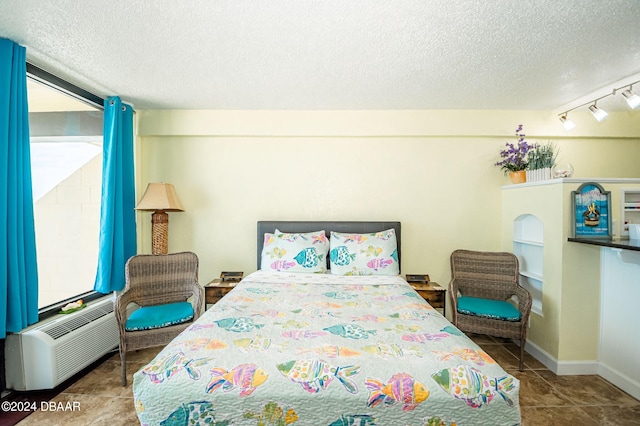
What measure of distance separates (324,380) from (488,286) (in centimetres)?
253

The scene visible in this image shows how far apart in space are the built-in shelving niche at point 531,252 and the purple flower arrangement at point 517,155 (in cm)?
55

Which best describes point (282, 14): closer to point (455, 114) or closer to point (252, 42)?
point (252, 42)

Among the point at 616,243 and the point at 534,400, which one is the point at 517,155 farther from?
the point at 534,400

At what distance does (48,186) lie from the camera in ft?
10.1

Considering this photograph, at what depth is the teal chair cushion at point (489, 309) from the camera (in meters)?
2.77

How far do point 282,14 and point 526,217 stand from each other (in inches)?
126

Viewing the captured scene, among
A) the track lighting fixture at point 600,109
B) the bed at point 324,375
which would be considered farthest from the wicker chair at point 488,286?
the track lighting fixture at point 600,109

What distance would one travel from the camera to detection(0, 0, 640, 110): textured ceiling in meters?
1.79

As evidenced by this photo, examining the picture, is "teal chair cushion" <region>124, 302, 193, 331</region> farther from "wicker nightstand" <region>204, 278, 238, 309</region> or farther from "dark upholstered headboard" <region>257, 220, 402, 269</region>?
"dark upholstered headboard" <region>257, 220, 402, 269</region>

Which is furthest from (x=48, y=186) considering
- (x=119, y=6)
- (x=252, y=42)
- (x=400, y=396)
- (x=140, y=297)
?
(x=400, y=396)

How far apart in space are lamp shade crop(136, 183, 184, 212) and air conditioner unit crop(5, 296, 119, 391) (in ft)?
3.69

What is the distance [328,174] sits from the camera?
3674 millimetres

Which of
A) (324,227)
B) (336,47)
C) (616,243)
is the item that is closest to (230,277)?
(324,227)

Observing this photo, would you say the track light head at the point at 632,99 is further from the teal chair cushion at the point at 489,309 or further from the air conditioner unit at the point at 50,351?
the air conditioner unit at the point at 50,351
